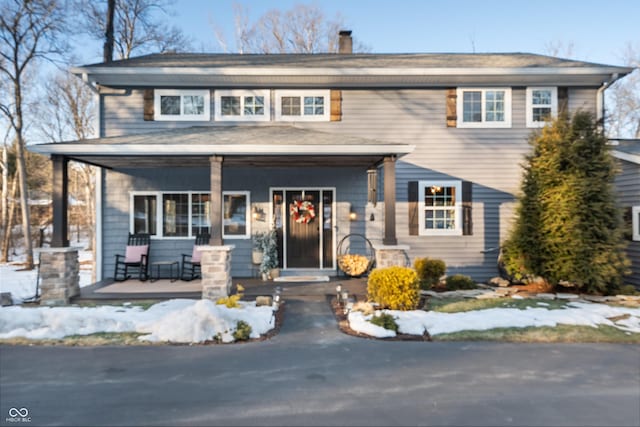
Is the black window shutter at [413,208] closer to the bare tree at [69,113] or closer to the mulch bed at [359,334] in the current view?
the mulch bed at [359,334]

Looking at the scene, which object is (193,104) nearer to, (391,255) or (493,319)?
(391,255)

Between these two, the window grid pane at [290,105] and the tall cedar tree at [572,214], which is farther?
the window grid pane at [290,105]

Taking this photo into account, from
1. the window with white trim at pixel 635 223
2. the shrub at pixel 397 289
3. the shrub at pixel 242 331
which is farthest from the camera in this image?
the window with white trim at pixel 635 223

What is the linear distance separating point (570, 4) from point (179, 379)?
Answer: 1503 cm

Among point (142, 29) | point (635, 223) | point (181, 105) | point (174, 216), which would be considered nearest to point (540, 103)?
point (635, 223)

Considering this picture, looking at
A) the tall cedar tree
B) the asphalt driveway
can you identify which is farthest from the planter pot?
the tall cedar tree

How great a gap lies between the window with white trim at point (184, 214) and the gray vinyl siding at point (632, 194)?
287 inches

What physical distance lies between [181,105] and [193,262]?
3.34 meters

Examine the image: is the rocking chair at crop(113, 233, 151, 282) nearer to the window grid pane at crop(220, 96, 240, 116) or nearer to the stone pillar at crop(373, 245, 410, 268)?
the window grid pane at crop(220, 96, 240, 116)

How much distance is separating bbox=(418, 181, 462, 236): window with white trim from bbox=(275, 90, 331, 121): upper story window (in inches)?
102

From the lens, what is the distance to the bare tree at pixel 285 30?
18734 mm

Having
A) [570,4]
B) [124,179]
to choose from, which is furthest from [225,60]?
[570,4]

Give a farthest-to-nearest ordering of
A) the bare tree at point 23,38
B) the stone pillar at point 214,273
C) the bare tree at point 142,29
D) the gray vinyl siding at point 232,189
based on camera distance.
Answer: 1. the bare tree at point 142,29
2. the bare tree at point 23,38
3. the gray vinyl siding at point 232,189
4. the stone pillar at point 214,273

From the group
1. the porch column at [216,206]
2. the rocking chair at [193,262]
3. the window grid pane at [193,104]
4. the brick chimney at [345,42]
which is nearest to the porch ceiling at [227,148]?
the porch column at [216,206]
